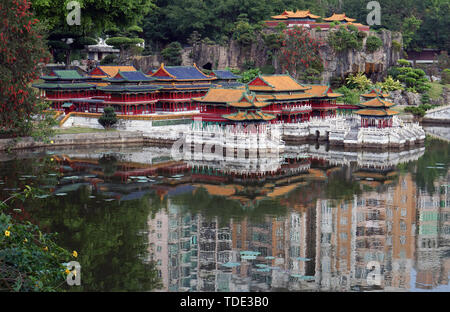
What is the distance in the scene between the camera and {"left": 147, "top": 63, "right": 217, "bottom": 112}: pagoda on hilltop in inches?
3169

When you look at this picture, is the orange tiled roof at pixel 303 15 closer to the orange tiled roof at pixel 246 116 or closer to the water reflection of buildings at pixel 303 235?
the orange tiled roof at pixel 246 116

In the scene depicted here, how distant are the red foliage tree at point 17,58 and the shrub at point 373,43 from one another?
53868 millimetres

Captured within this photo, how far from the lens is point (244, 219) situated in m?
40.9

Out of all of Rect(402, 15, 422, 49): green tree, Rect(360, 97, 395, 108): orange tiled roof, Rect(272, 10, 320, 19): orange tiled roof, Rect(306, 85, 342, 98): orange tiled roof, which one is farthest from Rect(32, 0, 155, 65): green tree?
Rect(402, 15, 422, 49): green tree

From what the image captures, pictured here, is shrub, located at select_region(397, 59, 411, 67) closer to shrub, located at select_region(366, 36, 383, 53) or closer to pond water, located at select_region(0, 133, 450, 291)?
shrub, located at select_region(366, 36, 383, 53)

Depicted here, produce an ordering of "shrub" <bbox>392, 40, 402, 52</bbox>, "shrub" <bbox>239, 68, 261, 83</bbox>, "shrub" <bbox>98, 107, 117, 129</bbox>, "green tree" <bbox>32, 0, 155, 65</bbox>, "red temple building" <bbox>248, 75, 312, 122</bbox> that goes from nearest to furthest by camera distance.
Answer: "shrub" <bbox>98, 107, 117, 129</bbox> → "red temple building" <bbox>248, 75, 312, 122</bbox> → "green tree" <bbox>32, 0, 155, 65</bbox> → "shrub" <bbox>239, 68, 261, 83</bbox> → "shrub" <bbox>392, 40, 402, 52</bbox>

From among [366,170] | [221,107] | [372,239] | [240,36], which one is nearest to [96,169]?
Answer: [221,107]

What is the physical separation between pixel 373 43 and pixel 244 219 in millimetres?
66205

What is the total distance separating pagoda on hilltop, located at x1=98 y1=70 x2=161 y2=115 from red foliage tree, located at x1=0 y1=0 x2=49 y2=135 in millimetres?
14704

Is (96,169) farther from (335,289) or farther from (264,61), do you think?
(264,61)

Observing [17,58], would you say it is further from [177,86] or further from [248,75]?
[248,75]

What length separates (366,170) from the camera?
57469 mm

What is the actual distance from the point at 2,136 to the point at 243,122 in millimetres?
21423

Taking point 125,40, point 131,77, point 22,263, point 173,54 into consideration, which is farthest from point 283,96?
point 22,263
